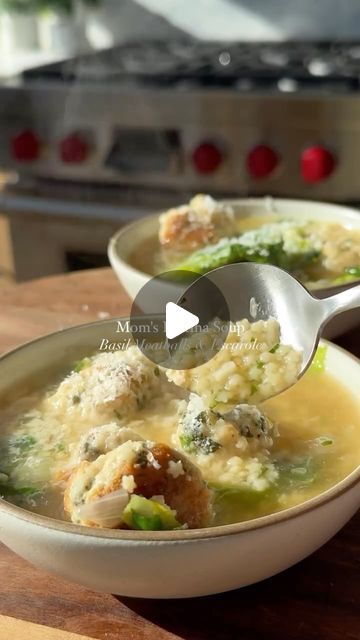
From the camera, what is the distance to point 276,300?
0.98m

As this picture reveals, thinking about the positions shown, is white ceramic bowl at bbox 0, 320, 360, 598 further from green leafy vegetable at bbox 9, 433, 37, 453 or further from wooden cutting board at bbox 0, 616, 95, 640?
green leafy vegetable at bbox 9, 433, 37, 453

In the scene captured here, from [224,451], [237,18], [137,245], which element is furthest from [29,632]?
[237,18]

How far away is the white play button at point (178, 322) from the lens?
976 millimetres

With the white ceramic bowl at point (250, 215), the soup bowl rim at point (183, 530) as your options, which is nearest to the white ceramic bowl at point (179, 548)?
the soup bowl rim at point (183, 530)

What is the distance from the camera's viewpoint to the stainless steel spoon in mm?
936

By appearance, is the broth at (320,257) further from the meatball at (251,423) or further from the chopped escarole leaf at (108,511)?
the chopped escarole leaf at (108,511)

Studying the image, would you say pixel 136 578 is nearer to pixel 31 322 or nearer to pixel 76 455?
pixel 76 455

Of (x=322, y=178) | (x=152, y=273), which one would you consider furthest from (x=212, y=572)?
(x=322, y=178)

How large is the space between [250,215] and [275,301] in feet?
1.66

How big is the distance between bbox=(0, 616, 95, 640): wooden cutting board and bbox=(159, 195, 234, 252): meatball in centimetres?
76

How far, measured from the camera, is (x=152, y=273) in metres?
1.26

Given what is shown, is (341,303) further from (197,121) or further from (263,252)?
(197,121)

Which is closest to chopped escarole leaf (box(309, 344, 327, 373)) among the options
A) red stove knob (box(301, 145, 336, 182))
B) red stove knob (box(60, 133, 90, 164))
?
red stove knob (box(301, 145, 336, 182))

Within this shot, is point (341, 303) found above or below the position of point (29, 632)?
above
